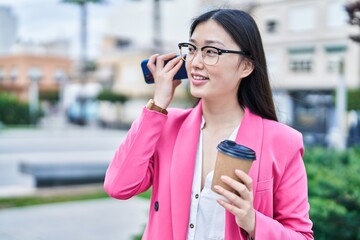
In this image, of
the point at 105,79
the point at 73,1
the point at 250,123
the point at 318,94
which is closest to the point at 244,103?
the point at 250,123

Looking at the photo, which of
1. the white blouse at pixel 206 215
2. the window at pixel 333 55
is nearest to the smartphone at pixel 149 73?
the white blouse at pixel 206 215

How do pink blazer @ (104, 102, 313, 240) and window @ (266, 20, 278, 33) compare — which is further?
window @ (266, 20, 278, 33)

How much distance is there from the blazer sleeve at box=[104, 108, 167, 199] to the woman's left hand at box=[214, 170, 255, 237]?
356mm

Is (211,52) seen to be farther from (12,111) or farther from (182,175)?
(12,111)

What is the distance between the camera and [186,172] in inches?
56.1

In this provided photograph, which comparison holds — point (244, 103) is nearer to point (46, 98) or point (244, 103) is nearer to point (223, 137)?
point (223, 137)

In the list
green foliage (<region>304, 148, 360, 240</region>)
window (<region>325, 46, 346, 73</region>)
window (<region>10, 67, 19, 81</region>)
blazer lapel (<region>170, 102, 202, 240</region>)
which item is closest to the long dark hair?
blazer lapel (<region>170, 102, 202, 240</region>)

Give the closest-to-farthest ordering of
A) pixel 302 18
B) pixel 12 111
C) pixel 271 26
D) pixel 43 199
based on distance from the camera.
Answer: pixel 43 199 → pixel 302 18 → pixel 271 26 → pixel 12 111

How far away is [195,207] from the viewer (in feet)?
4.65

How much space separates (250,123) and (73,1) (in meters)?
6.03

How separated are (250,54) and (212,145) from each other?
0.33m

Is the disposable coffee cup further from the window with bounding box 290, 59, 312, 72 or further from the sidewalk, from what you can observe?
the window with bounding box 290, 59, 312, 72

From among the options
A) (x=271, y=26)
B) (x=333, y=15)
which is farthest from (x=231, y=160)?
(x=271, y=26)

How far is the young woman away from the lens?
1.37 m
